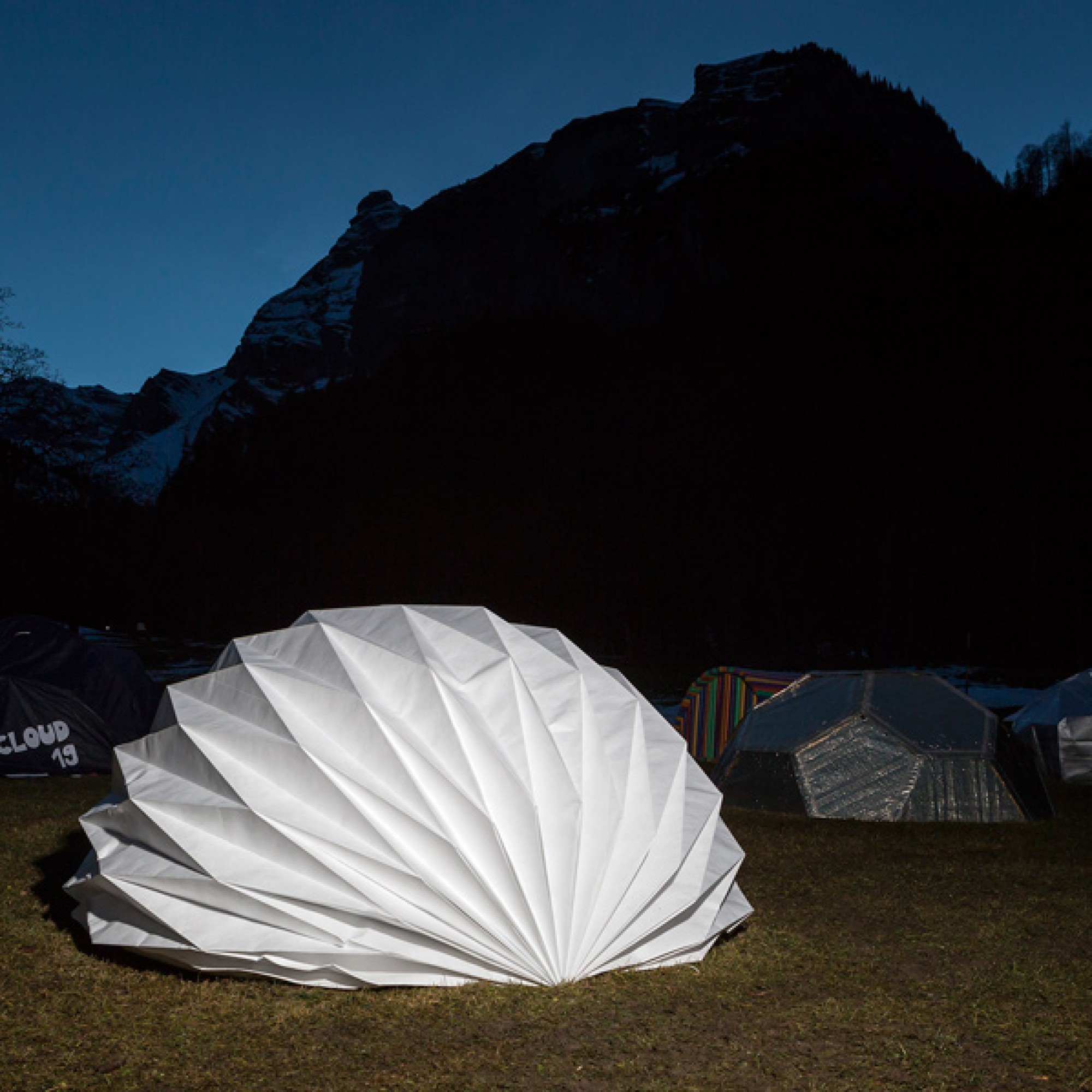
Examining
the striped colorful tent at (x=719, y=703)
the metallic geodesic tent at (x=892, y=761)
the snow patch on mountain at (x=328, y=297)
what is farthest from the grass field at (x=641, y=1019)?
the snow patch on mountain at (x=328, y=297)

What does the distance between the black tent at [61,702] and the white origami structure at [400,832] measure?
7.98m

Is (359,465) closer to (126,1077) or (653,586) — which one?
(653,586)

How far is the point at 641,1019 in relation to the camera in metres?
4.18

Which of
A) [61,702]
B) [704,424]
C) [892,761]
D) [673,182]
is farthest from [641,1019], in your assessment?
[673,182]

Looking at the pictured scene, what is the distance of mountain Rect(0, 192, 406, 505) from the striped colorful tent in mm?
17378

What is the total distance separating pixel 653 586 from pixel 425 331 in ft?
174

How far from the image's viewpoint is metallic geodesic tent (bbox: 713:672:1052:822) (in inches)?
376

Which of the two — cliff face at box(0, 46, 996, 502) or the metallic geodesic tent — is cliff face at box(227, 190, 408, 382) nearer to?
cliff face at box(0, 46, 996, 502)

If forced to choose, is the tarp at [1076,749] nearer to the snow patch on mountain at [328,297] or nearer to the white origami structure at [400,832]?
the white origami structure at [400,832]

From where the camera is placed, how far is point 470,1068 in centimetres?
367

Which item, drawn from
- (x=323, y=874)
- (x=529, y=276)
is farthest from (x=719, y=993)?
(x=529, y=276)

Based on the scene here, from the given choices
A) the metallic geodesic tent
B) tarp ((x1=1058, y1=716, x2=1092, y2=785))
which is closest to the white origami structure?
the metallic geodesic tent

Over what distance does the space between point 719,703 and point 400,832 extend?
383 inches

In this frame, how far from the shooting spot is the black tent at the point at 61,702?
1195cm
